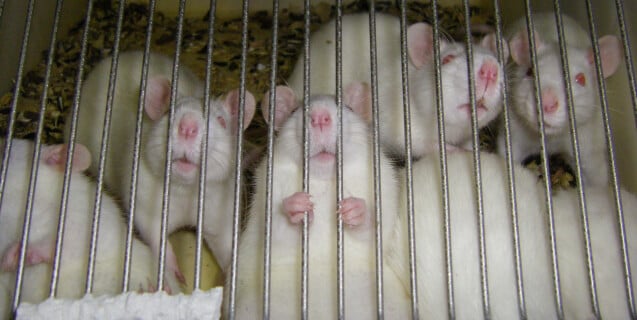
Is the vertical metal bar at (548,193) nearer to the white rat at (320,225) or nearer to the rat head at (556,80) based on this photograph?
the white rat at (320,225)

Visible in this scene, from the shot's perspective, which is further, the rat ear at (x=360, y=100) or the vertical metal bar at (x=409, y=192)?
the rat ear at (x=360, y=100)

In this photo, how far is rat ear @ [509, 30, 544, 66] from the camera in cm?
297

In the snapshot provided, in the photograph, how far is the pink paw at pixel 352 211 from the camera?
2.14 meters

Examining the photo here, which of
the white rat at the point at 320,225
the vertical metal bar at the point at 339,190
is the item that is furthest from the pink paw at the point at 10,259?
the vertical metal bar at the point at 339,190

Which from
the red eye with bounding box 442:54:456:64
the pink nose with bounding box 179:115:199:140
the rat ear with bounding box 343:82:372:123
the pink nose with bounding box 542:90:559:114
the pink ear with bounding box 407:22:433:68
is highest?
the pink ear with bounding box 407:22:433:68

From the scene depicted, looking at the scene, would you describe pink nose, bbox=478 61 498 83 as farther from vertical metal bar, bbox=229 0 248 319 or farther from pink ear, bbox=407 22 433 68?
vertical metal bar, bbox=229 0 248 319

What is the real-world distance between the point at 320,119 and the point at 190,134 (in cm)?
51

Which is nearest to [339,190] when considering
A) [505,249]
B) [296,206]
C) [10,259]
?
[296,206]

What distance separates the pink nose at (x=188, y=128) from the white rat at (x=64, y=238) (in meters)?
0.37

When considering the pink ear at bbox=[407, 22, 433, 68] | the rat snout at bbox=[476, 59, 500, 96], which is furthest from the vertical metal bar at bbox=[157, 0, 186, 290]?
the pink ear at bbox=[407, 22, 433, 68]

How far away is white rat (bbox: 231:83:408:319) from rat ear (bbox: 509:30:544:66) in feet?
2.79

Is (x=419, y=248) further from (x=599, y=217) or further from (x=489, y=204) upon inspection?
(x=599, y=217)

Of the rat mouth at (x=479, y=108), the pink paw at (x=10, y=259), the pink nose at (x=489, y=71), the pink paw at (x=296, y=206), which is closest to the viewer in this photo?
the pink paw at (x=296, y=206)

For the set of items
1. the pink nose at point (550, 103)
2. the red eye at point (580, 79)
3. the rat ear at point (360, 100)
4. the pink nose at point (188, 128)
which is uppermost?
the red eye at point (580, 79)
